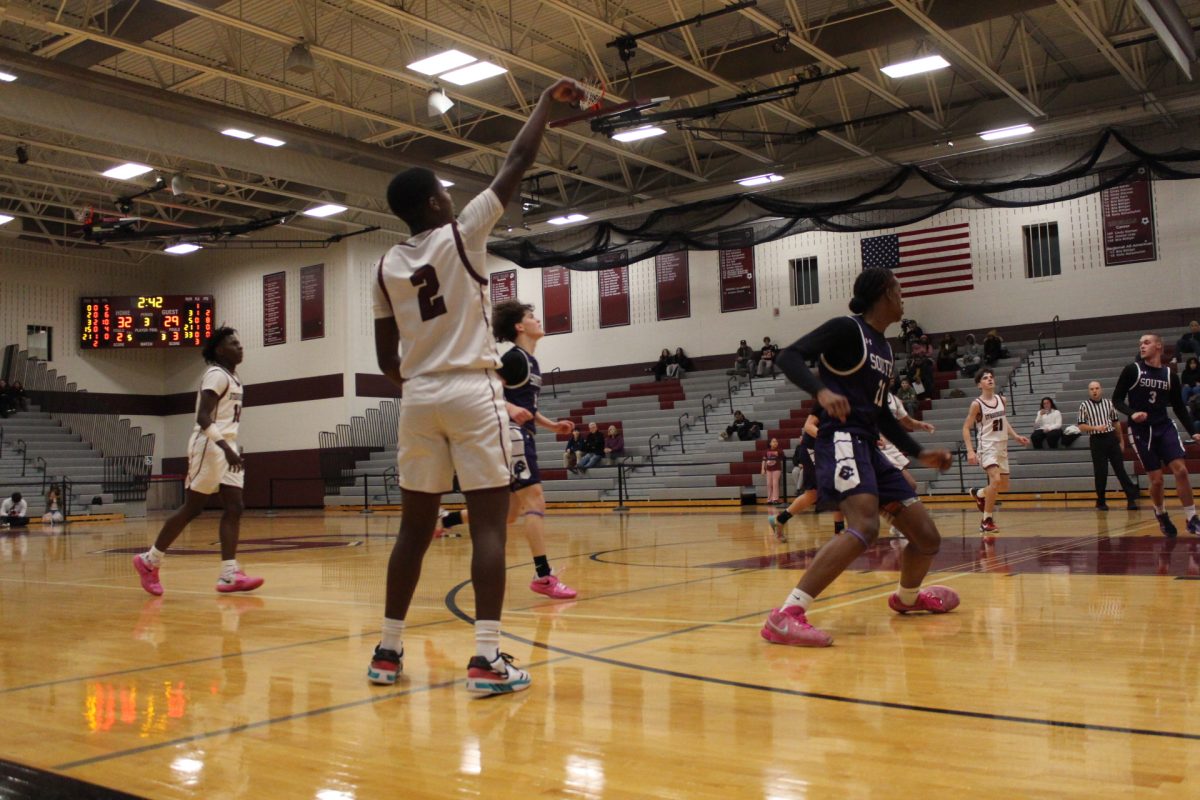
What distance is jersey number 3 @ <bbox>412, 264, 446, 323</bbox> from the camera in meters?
3.76

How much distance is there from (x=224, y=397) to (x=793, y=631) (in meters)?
4.65

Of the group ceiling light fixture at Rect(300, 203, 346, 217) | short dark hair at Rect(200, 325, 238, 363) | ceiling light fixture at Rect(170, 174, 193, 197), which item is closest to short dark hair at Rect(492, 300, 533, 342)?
short dark hair at Rect(200, 325, 238, 363)

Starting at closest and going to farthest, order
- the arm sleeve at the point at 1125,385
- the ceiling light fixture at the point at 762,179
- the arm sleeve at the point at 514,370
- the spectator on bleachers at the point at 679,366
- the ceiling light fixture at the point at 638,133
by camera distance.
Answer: the arm sleeve at the point at 514,370, the arm sleeve at the point at 1125,385, the ceiling light fixture at the point at 638,133, the ceiling light fixture at the point at 762,179, the spectator on bleachers at the point at 679,366

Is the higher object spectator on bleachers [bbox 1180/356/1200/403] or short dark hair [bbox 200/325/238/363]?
spectator on bleachers [bbox 1180/356/1200/403]

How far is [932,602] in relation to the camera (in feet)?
16.8

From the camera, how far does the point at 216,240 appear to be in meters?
25.5

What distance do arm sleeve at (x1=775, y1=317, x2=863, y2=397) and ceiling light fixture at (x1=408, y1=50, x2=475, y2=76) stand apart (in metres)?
12.6

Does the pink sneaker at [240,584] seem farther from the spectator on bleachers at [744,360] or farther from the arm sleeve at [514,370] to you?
the spectator on bleachers at [744,360]

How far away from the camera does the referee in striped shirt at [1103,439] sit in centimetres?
1365

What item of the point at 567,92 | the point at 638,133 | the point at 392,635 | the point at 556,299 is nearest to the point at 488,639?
the point at 392,635

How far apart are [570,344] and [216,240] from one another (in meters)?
9.54

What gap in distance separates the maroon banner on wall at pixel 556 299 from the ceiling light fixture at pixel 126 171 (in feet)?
35.8

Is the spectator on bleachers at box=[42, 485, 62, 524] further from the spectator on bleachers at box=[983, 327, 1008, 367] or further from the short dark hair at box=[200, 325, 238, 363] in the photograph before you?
the spectator on bleachers at box=[983, 327, 1008, 367]

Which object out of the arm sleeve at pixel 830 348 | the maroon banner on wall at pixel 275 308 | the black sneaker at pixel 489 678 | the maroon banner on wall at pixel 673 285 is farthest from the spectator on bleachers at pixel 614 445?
the black sneaker at pixel 489 678
